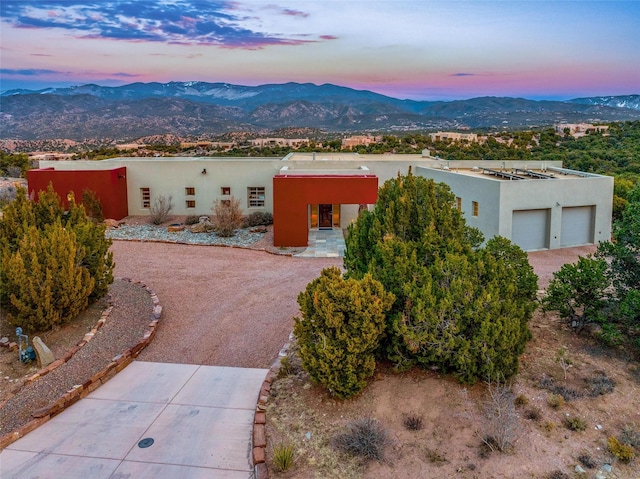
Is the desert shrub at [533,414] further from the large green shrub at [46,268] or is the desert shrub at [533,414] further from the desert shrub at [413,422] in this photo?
the large green shrub at [46,268]

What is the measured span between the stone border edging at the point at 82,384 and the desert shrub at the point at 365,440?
4115mm

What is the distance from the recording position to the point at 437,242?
841 centimetres

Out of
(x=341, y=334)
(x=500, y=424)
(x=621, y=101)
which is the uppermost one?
(x=621, y=101)

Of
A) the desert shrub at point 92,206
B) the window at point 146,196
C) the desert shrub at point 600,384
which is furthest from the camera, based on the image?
the window at point 146,196

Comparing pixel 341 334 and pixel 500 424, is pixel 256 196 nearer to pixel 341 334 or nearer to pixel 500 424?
pixel 341 334

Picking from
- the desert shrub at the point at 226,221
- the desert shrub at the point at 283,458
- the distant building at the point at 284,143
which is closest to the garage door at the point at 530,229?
the desert shrub at the point at 226,221

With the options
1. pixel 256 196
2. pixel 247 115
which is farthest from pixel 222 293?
pixel 247 115

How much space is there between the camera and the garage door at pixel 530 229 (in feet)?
61.0

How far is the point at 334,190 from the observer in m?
19.4

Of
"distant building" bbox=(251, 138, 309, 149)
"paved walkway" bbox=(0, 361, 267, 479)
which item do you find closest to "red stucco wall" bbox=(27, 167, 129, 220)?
"paved walkway" bbox=(0, 361, 267, 479)

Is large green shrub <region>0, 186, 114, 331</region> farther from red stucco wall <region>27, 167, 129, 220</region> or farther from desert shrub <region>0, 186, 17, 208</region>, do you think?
desert shrub <region>0, 186, 17, 208</region>

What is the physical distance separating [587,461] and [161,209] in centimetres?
2245

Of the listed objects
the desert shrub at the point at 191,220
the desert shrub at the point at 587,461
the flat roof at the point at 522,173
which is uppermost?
the flat roof at the point at 522,173

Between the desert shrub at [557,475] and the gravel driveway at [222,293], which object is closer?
the desert shrub at [557,475]
